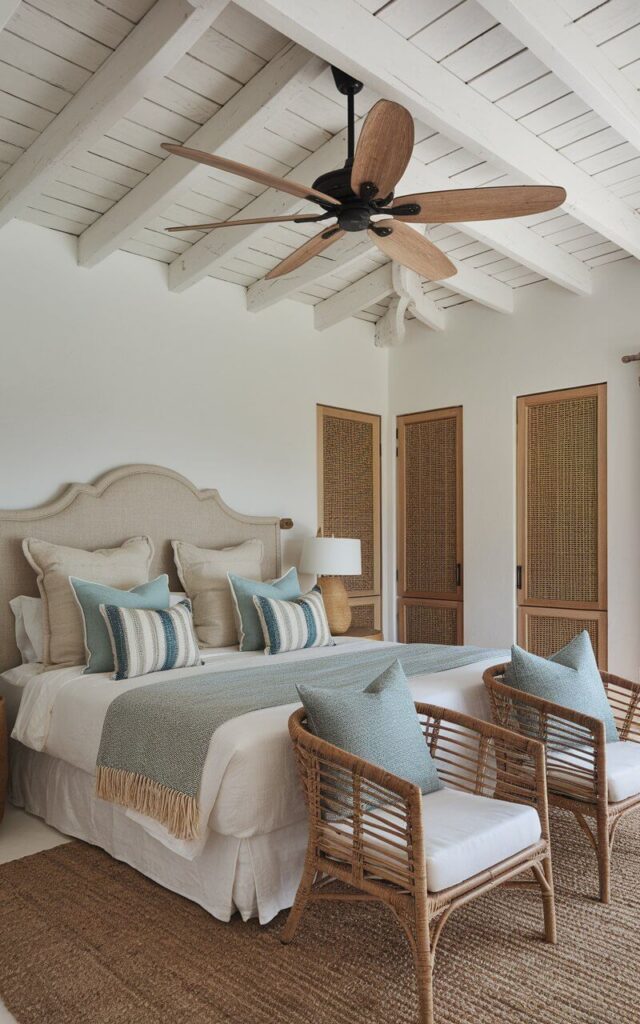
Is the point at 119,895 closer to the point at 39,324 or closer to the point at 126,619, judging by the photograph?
the point at 126,619

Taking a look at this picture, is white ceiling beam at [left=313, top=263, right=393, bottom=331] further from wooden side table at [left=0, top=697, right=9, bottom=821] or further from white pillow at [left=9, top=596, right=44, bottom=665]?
wooden side table at [left=0, top=697, right=9, bottom=821]

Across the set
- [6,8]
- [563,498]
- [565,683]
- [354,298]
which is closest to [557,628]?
[563,498]

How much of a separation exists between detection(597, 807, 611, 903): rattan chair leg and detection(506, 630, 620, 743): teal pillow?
0.41m

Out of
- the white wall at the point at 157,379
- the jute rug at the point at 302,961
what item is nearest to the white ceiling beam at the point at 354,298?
the white wall at the point at 157,379

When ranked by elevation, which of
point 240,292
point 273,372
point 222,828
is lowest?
point 222,828

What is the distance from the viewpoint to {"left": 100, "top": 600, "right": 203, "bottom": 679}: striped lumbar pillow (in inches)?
124

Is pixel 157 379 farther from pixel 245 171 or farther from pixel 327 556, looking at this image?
pixel 245 171

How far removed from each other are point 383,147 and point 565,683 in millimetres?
1980

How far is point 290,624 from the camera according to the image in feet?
12.5

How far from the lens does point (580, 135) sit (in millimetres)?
3283

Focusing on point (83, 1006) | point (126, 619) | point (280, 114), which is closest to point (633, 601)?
point (126, 619)

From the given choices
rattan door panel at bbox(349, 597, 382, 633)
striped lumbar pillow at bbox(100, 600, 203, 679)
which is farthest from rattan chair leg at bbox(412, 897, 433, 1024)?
rattan door panel at bbox(349, 597, 382, 633)

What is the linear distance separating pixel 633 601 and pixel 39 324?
145 inches

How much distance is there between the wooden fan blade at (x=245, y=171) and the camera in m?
2.21
